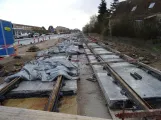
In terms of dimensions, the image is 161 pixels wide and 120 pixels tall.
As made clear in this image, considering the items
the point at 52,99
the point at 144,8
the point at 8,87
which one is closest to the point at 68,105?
the point at 52,99

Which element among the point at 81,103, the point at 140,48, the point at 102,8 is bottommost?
the point at 140,48

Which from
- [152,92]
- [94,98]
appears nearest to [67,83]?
[94,98]

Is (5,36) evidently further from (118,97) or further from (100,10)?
(100,10)

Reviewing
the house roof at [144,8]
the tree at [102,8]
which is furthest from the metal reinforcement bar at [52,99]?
the tree at [102,8]

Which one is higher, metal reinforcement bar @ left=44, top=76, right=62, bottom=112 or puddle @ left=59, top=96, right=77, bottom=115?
metal reinforcement bar @ left=44, top=76, right=62, bottom=112

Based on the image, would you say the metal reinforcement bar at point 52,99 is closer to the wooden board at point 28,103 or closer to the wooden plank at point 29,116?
the wooden board at point 28,103

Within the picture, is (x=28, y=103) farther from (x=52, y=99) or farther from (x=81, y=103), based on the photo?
(x=81, y=103)

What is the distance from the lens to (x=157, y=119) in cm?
289

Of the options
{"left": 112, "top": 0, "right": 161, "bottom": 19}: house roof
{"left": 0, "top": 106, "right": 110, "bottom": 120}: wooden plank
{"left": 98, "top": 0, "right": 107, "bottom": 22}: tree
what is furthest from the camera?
{"left": 98, "top": 0, "right": 107, "bottom": 22}: tree

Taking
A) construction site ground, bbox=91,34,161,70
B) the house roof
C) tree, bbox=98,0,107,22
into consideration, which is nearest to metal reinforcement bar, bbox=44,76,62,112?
construction site ground, bbox=91,34,161,70

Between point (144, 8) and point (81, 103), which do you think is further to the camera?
point (144, 8)

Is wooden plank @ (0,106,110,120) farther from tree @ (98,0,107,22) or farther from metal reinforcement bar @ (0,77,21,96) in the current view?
tree @ (98,0,107,22)

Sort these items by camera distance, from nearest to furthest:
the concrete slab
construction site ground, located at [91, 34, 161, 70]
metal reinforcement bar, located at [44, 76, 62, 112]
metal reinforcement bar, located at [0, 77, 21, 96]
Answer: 1. metal reinforcement bar, located at [44, 76, 62, 112]
2. the concrete slab
3. metal reinforcement bar, located at [0, 77, 21, 96]
4. construction site ground, located at [91, 34, 161, 70]

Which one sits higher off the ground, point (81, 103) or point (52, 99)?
point (52, 99)
